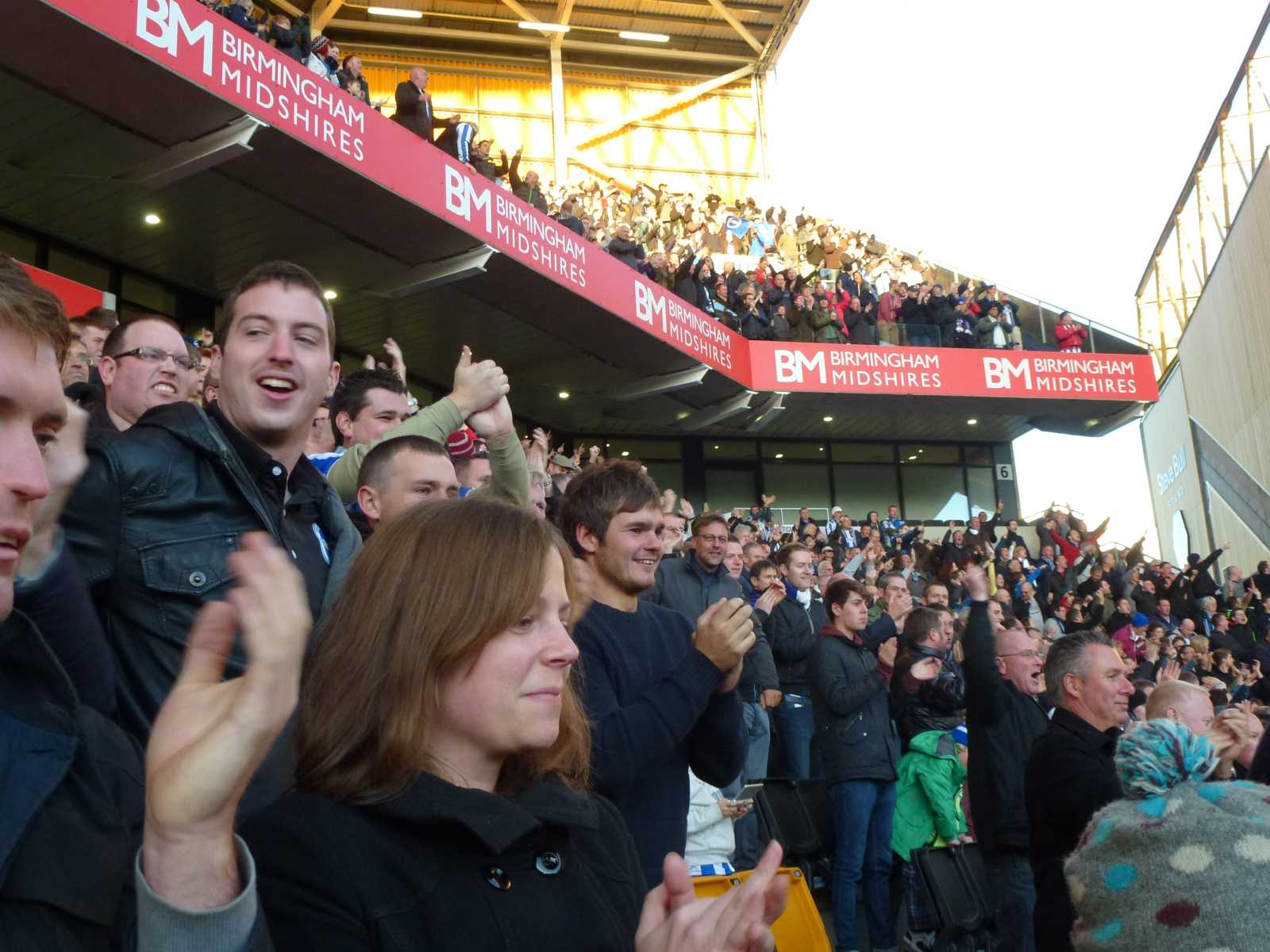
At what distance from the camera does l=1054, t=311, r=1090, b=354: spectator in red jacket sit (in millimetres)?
21875

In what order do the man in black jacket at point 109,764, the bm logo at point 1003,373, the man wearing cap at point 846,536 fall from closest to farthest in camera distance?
the man in black jacket at point 109,764 → the man wearing cap at point 846,536 → the bm logo at point 1003,373

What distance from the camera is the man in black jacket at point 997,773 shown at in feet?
15.3

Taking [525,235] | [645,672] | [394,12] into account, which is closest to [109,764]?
[645,672]

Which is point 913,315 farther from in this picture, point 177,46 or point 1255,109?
point 177,46

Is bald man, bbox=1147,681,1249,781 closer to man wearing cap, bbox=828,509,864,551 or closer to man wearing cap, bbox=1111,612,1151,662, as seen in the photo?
man wearing cap, bbox=1111,612,1151,662

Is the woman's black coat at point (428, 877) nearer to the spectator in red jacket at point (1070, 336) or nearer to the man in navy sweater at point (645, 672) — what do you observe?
the man in navy sweater at point (645, 672)

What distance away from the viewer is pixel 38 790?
1166 millimetres

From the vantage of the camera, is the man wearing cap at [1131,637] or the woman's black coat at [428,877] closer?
the woman's black coat at [428,877]

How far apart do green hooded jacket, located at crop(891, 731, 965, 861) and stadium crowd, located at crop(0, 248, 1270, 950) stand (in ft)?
3.78

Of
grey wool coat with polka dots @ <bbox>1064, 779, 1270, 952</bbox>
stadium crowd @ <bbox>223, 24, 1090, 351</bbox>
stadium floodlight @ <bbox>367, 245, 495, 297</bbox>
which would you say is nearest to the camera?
grey wool coat with polka dots @ <bbox>1064, 779, 1270, 952</bbox>

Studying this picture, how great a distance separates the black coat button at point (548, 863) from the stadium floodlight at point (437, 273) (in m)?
12.0

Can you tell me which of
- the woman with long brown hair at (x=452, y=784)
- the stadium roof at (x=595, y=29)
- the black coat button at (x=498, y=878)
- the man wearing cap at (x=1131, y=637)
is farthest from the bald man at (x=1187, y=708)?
the stadium roof at (x=595, y=29)

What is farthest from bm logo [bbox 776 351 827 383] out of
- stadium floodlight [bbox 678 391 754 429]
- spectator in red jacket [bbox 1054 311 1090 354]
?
spectator in red jacket [bbox 1054 311 1090 354]

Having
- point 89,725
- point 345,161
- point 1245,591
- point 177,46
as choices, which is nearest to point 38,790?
point 89,725
